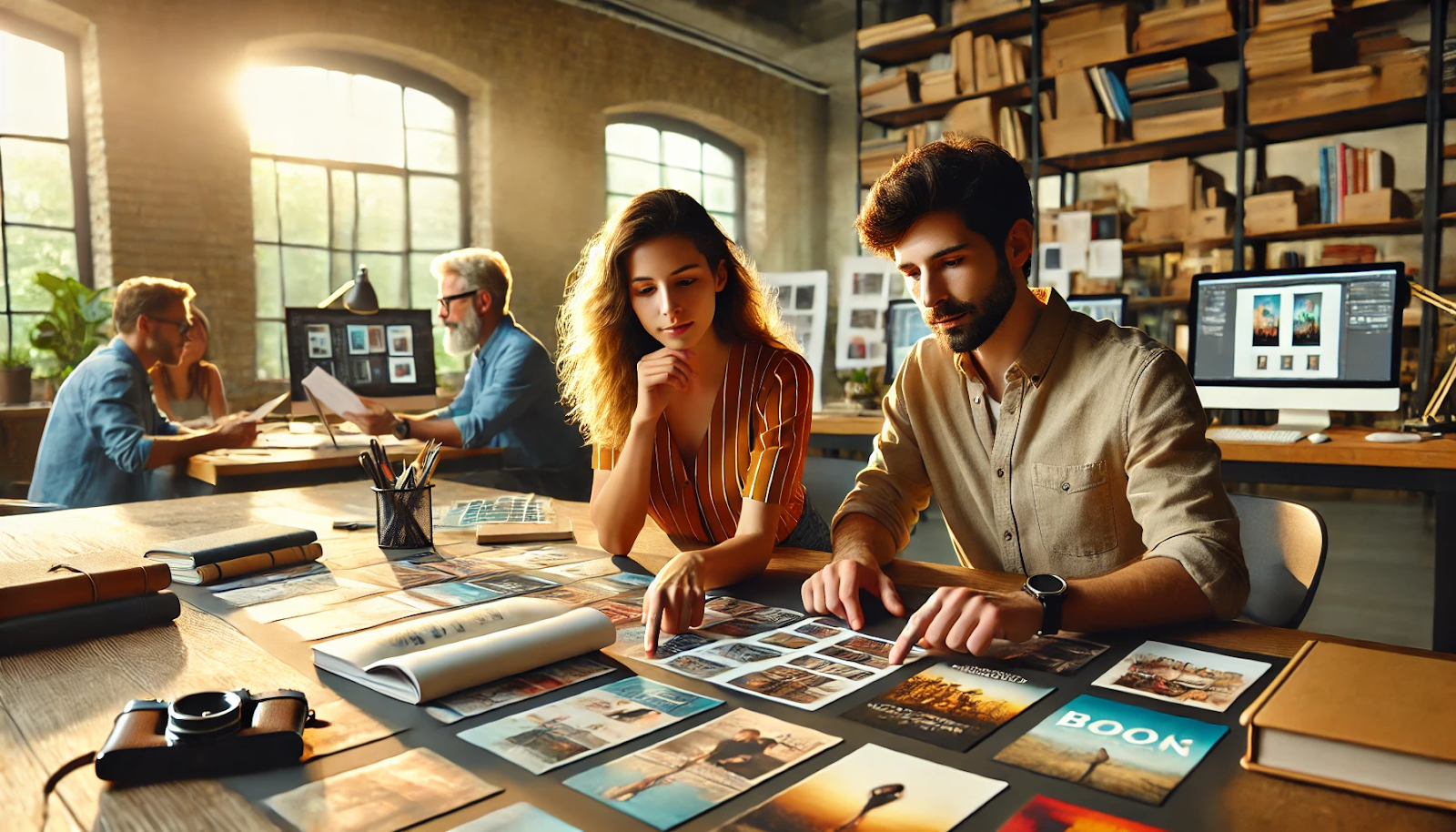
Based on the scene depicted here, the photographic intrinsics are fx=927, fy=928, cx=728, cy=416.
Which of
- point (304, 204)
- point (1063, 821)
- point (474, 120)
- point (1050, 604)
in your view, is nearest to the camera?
point (1063, 821)

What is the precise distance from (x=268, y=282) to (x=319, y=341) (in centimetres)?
235

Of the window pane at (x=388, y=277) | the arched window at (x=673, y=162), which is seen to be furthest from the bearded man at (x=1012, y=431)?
the arched window at (x=673, y=162)

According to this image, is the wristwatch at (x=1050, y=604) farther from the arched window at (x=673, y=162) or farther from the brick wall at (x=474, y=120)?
the arched window at (x=673, y=162)

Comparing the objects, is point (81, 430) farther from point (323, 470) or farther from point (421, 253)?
point (421, 253)

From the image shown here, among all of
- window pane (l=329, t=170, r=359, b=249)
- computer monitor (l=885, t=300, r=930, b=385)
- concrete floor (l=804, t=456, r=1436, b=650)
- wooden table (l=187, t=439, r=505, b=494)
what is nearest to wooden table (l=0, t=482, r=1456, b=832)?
concrete floor (l=804, t=456, r=1436, b=650)

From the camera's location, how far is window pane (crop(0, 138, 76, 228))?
15.9ft

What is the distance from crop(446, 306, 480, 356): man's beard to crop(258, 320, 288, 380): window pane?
2.42 meters

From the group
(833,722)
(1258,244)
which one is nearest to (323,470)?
(833,722)

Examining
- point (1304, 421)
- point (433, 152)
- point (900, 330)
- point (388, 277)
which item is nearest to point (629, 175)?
point (433, 152)

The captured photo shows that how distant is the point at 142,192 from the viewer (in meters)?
4.98

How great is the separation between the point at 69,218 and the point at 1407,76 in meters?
6.92

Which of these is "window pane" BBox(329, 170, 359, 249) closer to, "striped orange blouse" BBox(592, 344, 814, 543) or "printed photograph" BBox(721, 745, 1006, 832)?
"striped orange blouse" BBox(592, 344, 814, 543)

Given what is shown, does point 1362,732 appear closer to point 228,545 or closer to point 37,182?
point 228,545

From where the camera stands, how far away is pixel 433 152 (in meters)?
6.41
